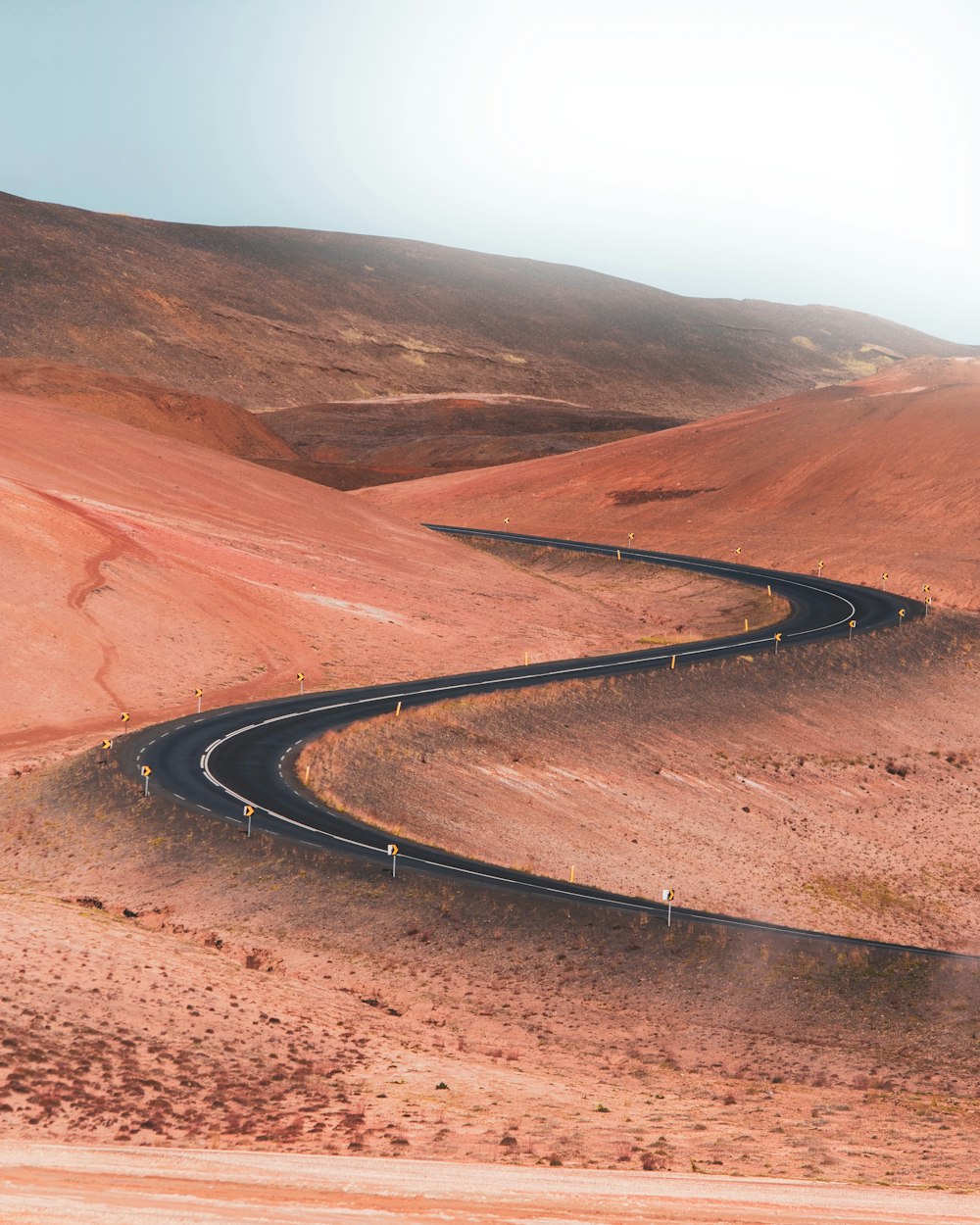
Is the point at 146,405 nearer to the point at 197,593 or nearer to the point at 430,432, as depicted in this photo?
the point at 430,432

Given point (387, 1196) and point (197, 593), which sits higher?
point (197, 593)

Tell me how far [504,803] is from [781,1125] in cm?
2013

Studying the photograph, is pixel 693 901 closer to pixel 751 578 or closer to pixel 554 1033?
pixel 554 1033

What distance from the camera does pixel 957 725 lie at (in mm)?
52594

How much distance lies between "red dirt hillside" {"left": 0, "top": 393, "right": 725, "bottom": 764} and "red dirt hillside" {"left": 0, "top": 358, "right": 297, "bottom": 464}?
1342 inches

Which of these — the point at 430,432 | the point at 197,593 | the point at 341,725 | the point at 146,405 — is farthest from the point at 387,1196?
the point at 430,432

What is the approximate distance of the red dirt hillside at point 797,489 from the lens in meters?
82.7

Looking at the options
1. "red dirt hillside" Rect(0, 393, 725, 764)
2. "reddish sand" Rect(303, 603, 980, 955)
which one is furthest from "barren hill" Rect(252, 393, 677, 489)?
"reddish sand" Rect(303, 603, 980, 955)

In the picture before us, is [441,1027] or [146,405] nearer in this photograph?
[441,1027]

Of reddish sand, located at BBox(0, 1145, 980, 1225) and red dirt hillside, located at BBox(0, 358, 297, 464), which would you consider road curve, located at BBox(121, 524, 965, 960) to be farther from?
red dirt hillside, located at BBox(0, 358, 297, 464)

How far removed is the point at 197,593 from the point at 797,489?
54608 millimetres

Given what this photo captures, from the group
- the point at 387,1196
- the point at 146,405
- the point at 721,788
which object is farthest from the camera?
the point at 146,405

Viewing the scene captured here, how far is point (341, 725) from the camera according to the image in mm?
41406

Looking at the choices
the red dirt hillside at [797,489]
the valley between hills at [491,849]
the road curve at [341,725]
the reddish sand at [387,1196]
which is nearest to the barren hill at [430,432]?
the red dirt hillside at [797,489]
